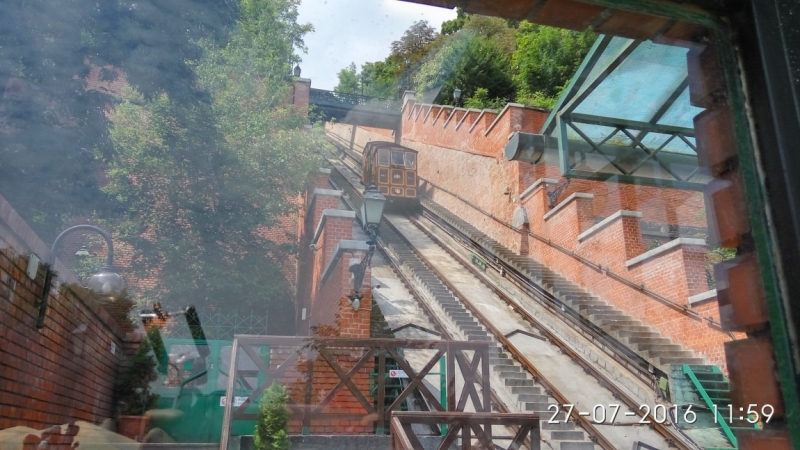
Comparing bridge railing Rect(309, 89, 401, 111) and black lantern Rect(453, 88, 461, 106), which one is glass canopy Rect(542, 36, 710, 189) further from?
black lantern Rect(453, 88, 461, 106)

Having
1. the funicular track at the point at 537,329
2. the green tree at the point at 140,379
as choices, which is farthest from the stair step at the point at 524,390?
the green tree at the point at 140,379

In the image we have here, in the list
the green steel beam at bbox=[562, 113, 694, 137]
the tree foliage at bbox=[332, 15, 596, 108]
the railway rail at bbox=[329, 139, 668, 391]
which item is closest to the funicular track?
the railway rail at bbox=[329, 139, 668, 391]

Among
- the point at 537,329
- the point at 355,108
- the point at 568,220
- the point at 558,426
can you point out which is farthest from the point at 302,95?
the point at 537,329

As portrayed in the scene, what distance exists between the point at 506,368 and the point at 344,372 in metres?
1.79

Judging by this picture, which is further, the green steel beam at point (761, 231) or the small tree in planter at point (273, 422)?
the small tree in planter at point (273, 422)

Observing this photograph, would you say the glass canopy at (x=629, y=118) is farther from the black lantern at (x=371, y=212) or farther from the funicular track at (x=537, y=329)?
the black lantern at (x=371, y=212)

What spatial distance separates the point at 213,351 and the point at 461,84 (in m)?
2.93

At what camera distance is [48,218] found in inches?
86.2

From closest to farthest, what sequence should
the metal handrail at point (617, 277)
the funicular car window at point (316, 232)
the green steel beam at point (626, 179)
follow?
the funicular car window at point (316, 232) < the green steel beam at point (626, 179) < the metal handrail at point (617, 277)

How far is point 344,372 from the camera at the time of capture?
9.66 feet

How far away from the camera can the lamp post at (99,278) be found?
2.11 m

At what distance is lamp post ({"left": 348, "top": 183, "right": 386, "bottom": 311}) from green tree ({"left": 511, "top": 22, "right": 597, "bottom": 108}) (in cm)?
161

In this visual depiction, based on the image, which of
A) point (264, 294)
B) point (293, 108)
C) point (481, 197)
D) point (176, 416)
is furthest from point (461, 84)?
point (481, 197)

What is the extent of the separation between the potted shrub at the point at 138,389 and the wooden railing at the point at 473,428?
4.51 ft
